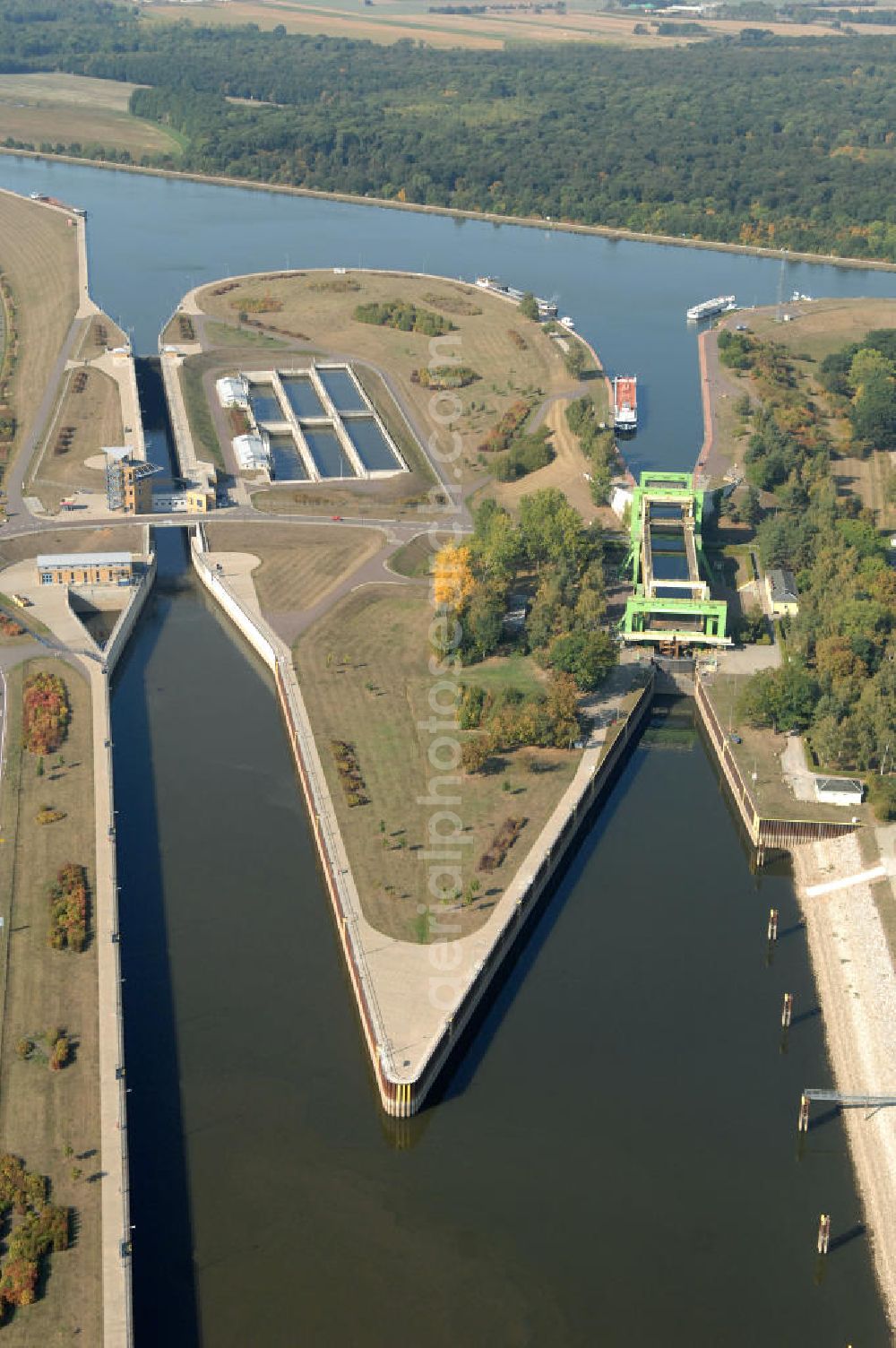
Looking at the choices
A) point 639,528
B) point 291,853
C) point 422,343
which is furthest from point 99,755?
point 422,343

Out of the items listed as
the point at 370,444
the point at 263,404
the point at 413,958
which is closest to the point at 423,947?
the point at 413,958

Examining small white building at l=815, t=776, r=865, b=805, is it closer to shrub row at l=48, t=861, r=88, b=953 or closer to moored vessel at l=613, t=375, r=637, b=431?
shrub row at l=48, t=861, r=88, b=953

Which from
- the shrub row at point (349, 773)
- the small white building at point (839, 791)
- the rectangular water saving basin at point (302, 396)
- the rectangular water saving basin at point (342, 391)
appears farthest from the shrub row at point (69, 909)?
the rectangular water saving basin at point (342, 391)

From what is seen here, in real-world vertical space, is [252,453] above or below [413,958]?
above

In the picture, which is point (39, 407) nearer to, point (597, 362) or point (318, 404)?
point (318, 404)

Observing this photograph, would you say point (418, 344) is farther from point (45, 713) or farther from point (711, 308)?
point (45, 713)

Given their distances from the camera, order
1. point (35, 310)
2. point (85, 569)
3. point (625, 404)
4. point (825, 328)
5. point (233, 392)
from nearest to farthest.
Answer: point (85, 569) < point (233, 392) < point (625, 404) < point (35, 310) < point (825, 328)
